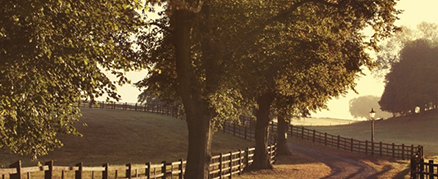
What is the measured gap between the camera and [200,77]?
24969 millimetres

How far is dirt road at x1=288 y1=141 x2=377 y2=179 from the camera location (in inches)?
1401

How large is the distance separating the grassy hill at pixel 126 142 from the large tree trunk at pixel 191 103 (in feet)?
45.3

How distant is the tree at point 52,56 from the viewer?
53.9ft

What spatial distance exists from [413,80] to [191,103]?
8178 cm

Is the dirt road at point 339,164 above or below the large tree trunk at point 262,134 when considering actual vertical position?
below

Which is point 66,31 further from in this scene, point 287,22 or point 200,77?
point 287,22

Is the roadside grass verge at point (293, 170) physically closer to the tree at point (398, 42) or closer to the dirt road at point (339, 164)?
the dirt road at point (339, 164)

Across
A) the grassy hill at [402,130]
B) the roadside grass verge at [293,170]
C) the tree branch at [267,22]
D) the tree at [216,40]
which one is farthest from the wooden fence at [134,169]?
the grassy hill at [402,130]

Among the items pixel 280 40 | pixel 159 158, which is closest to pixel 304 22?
pixel 280 40

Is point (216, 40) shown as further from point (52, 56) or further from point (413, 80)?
point (413, 80)

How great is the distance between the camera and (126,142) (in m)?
47.6

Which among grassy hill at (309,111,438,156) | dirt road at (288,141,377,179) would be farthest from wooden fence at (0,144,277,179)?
grassy hill at (309,111,438,156)

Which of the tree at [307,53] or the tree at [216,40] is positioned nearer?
the tree at [216,40]

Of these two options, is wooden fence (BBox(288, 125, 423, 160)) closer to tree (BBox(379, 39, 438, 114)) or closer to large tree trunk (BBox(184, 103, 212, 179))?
large tree trunk (BBox(184, 103, 212, 179))
